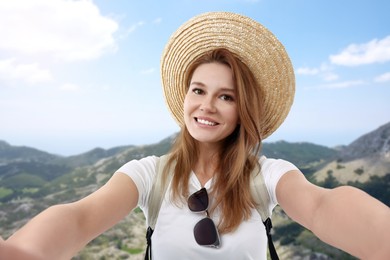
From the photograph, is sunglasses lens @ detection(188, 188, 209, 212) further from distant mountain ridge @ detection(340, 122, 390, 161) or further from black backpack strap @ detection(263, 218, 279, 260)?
distant mountain ridge @ detection(340, 122, 390, 161)

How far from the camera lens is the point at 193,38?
2375 mm

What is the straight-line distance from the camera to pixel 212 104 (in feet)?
6.72

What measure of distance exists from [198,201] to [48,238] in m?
0.87

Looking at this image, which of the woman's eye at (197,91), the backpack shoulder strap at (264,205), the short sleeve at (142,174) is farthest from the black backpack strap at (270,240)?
the woman's eye at (197,91)

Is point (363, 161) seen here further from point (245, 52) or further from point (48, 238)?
point (48, 238)

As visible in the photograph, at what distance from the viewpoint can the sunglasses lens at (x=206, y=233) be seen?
6.11ft

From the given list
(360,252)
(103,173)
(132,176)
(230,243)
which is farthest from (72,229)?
(103,173)

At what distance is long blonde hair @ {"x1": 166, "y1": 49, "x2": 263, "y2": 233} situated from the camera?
6.54 feet

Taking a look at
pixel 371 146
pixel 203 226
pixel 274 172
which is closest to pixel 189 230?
pixel 203 226

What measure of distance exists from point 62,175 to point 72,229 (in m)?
62.0

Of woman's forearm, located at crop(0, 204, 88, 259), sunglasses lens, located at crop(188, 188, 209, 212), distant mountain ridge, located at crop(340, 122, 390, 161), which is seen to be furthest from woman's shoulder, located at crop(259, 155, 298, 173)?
distant mountain ridge, located at crop(340, 122, 390, 161)

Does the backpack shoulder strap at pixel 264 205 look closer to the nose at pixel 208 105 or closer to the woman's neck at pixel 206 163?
the woman's neck at pixel 206 163

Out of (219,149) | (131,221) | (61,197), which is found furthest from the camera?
(61,197)

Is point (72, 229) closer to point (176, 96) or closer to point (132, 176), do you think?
point (132, 176)
